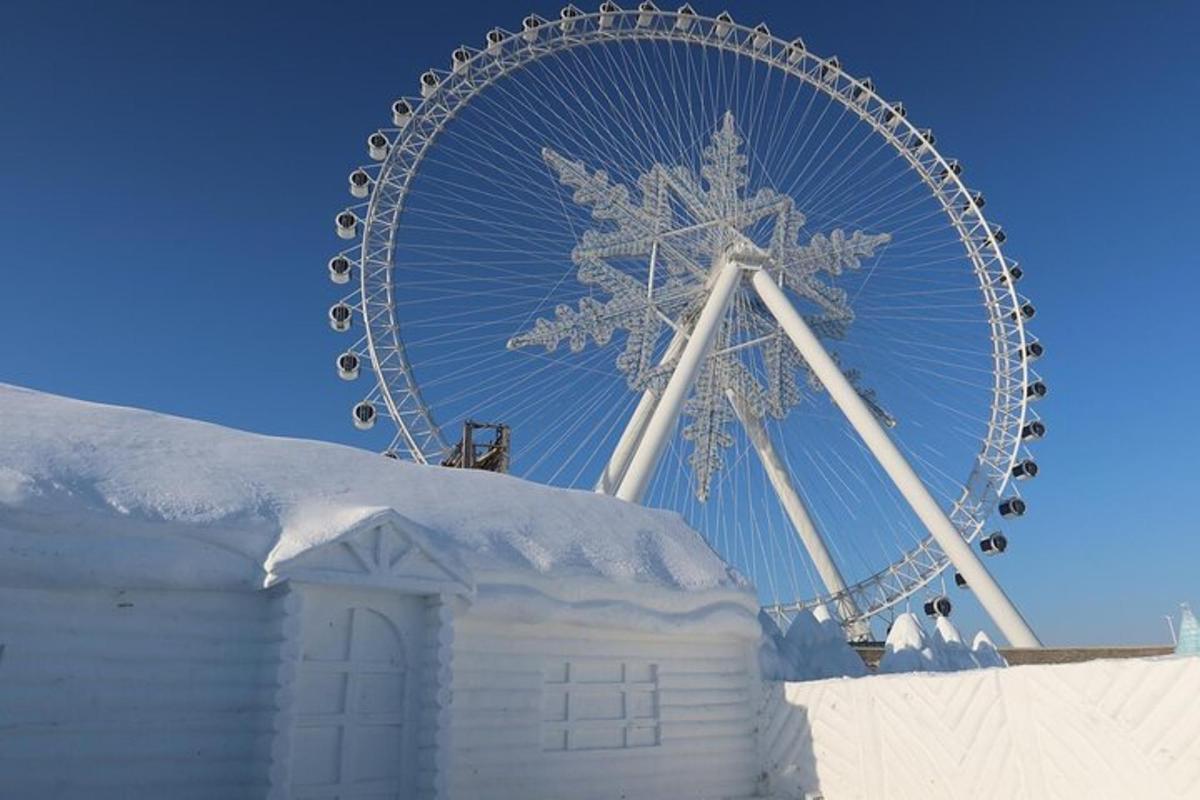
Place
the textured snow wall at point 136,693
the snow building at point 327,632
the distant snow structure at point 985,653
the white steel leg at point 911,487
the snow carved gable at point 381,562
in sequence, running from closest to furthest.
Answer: the textured snow wall at point 136,693, the snow building at point 327,632, the snow carved gable at point 381,562, the distant snow structure at point 985,653, the white steel leg at point 911,487

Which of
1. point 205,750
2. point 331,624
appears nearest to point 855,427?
point 331,624

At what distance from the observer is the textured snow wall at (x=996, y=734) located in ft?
26.7

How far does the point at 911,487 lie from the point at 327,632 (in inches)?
554

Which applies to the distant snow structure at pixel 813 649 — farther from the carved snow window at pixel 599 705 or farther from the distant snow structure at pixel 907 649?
the carved snow window at pixel 599 705

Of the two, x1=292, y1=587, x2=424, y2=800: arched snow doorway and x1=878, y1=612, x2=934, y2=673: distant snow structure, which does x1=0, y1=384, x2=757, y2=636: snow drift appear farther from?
x1=878, y1=612, x2=934, y2=673: distant snow structure

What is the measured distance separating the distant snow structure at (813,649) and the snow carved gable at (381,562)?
673 cm

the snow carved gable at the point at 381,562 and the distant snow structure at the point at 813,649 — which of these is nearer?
the snow carved gable at the point at 381,562

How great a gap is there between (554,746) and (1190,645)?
9788 mm

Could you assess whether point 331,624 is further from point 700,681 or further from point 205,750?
point 700,681

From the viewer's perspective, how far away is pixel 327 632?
29.5 ft

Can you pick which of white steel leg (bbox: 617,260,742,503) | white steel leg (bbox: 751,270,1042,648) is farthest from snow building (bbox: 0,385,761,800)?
white steel leg (bbox: 751,270,1042,648)

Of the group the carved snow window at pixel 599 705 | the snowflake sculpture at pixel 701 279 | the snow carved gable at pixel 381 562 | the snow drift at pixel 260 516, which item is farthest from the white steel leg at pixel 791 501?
the snow carved gable at pixel 381 562

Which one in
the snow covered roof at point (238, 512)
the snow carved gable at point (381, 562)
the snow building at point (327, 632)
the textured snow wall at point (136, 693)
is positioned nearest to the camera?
the textured snow wall at point (136, 693)

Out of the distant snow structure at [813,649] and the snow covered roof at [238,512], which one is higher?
the snow covered roof at [238,512]
